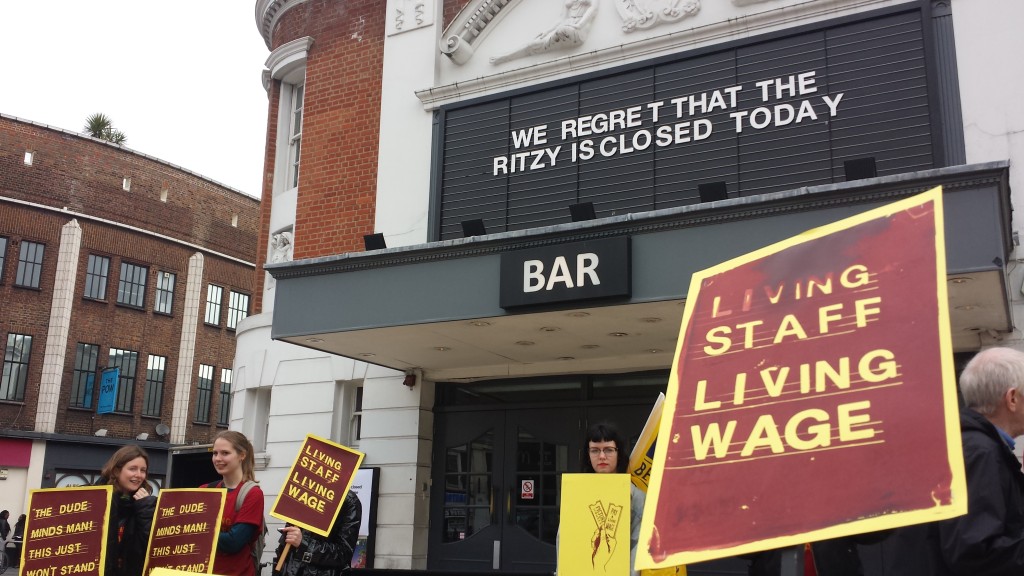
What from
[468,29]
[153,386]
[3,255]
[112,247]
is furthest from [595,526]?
[153,386]

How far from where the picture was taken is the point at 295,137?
15555 mm

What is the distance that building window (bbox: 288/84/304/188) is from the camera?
1542cm

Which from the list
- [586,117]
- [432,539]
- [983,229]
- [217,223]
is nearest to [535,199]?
[586,117]

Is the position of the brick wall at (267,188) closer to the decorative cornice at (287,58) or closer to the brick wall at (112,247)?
the decorative cornice at (287,58)

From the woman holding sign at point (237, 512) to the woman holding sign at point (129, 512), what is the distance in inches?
18.4

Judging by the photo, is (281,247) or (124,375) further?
(124,375)

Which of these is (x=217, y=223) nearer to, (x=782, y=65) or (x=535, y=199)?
(x=535, y=199)

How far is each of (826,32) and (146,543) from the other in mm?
8880

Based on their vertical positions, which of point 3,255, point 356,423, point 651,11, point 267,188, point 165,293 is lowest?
point 356,423

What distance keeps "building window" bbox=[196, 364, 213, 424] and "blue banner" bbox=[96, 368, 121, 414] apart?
4.44 metres

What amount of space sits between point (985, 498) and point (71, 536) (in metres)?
5.12

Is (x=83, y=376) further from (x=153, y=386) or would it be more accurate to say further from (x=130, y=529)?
(x=130, y=529)

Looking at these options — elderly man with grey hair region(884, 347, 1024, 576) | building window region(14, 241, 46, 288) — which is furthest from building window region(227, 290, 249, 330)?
elderly man with grey hair region(884, 347, 1024, 576)

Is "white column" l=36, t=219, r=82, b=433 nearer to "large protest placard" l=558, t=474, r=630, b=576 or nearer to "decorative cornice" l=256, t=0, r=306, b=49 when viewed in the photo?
"decorative cornice" l=256, t=0, r=306, b=49
